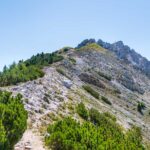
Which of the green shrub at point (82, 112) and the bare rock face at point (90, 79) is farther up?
the bare rock face at point (90, 79)

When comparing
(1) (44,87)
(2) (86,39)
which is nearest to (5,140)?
(1) (44,87)

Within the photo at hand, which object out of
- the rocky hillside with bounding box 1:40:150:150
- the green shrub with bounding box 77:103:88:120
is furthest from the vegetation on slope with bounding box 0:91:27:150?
the green shrub with bounding box 77:103:88:120

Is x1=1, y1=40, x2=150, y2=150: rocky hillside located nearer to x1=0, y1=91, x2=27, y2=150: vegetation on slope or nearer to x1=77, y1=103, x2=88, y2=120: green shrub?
x1=77, y1=103, x2=88, y2=120: green shrub

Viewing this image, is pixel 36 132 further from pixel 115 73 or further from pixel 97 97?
pixel 115 73

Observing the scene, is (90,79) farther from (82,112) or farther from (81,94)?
(82,112)

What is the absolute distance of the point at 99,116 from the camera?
3609cm

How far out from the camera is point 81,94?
1736 inches

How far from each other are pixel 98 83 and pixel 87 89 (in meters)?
10.7

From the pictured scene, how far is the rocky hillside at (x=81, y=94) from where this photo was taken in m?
28.0

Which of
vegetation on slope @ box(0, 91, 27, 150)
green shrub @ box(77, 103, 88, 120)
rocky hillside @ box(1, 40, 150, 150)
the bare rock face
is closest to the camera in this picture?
vegetation on slope @ box(0, 91, 27, 150)

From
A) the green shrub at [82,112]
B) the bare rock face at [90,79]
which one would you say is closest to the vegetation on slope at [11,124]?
the green shrub at [82,112]

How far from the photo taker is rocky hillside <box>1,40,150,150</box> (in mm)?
27995

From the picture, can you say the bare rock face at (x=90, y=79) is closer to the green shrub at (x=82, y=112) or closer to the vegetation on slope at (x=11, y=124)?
the green shrub at (x=82, y=112)

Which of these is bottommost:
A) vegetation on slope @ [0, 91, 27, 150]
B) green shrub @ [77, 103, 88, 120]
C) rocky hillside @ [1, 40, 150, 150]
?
vegetation on slope @ [0, 91, 27, 150]
